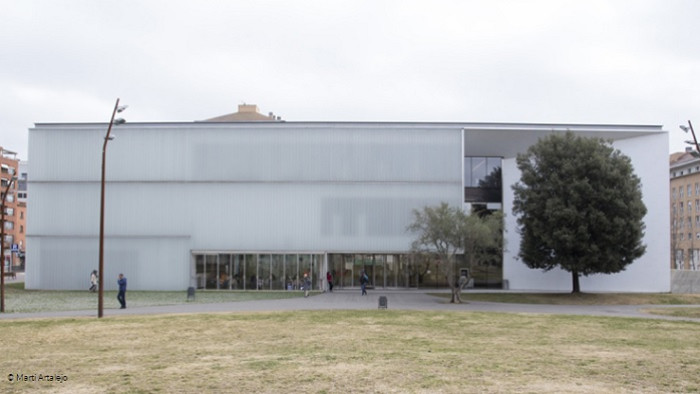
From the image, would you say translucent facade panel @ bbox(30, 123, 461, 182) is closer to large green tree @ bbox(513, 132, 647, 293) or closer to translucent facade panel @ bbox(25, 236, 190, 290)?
translucent facade panel @ bbox(25, 236, 190, 290)

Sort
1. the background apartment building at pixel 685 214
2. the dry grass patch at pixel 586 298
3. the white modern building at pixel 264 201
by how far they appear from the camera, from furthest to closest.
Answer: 1. the background apartment building at pixel 685 214
2. the white modern building at pixel 264 201
3. the dry grass patch at pixel 586 298

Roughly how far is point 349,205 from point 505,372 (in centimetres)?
3229

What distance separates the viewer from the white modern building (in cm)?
4575

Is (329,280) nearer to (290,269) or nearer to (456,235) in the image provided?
(290,269)

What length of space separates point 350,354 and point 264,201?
100ft

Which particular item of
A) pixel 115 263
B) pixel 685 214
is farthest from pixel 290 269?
pixel 685 214

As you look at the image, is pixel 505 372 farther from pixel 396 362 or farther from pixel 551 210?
pixel 551 210

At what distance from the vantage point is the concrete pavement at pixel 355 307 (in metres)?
29.0

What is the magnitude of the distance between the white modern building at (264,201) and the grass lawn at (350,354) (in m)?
19.8

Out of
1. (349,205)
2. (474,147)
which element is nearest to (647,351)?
(349,205)

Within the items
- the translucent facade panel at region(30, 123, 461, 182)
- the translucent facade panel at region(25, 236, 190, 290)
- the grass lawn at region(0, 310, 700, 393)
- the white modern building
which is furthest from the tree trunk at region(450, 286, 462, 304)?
the translucent facade panel at region(25, 236, 190, 290)

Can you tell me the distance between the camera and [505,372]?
1384cm

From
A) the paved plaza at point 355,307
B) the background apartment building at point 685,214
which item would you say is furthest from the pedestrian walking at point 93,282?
the background apartment building at point 685,214

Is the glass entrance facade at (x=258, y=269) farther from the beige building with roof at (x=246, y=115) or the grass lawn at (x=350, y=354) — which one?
the beige building with roof at (x=246, y=115)
